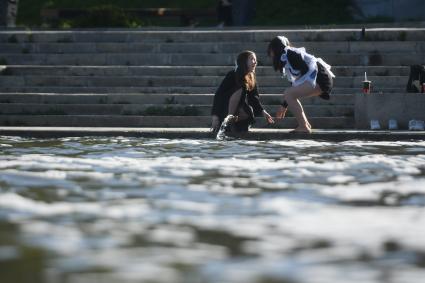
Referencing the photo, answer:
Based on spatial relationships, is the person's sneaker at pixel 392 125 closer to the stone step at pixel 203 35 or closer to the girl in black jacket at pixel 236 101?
the girl in black jacket at pixel 236 101

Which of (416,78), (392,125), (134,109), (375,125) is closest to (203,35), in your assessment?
(134,109)

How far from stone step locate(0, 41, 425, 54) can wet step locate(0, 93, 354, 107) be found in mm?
2562

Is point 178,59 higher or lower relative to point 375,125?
higher

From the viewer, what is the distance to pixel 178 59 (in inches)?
937

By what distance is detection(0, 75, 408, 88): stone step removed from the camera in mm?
21703

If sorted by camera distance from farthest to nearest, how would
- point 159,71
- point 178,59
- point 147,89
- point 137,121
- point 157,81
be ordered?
point 178,59 < point 159,71 < point 157,81 < point 147,89 < point 137,121

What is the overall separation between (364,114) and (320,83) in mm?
1749

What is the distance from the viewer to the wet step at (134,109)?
2044 cm

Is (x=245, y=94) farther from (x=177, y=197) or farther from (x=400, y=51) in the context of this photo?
(x=177, y=197)

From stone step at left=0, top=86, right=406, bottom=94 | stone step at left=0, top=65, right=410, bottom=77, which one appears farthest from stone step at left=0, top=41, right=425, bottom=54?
stone step at left=0, top=86, right=406, bottom=94

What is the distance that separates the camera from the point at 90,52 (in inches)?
970

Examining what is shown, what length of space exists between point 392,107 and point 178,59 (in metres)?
6.16

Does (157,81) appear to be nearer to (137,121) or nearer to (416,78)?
(137,121)

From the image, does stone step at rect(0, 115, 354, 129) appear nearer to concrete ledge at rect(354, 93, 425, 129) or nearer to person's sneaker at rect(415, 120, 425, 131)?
concrete ledge at rect(354, 93, 425, 129)
